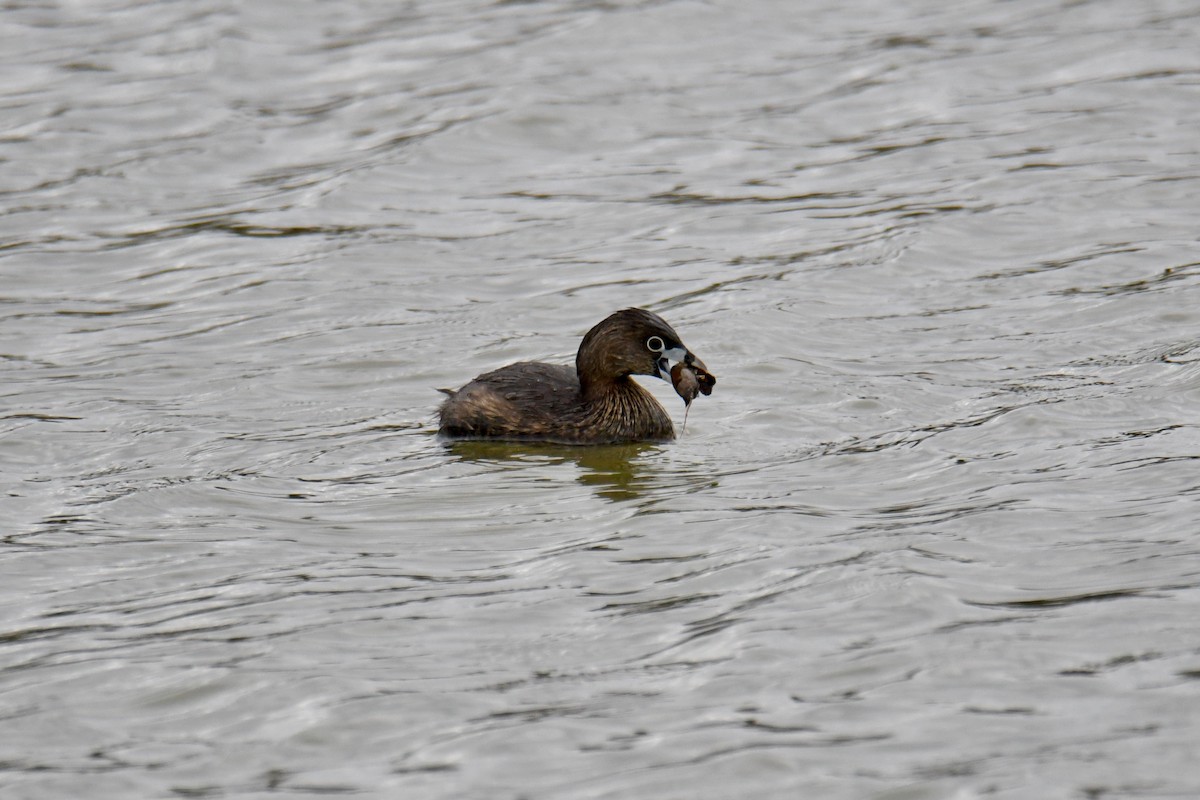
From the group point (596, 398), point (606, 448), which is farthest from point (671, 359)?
point (606, 448)

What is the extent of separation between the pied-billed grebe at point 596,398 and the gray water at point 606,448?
0.17 metres

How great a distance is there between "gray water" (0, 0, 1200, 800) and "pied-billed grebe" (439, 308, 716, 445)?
0.17 m

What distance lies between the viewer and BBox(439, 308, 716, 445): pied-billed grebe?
11.8m

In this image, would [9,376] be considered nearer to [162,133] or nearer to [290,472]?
[290,472]

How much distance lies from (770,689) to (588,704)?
2.47 feet

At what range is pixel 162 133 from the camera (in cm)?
2005

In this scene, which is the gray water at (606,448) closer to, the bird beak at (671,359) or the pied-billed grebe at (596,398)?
the pied-billed grebe at (596,398)

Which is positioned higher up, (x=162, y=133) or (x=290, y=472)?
(x=162, y=133)

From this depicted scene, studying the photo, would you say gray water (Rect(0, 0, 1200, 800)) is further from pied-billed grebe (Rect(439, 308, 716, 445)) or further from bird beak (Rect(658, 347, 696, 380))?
bird beak (Rect(658, 347, 696, 380))

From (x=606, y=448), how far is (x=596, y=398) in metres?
0.34

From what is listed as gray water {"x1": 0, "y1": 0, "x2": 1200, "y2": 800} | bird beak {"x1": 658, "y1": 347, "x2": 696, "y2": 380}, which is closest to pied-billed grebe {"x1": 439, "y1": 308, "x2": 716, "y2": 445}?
bird beak {"x1": 658, "y1": 347, "x2": 696, "y2": 380}

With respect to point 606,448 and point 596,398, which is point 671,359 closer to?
point 596,398

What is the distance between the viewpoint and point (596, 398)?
12.0 meters

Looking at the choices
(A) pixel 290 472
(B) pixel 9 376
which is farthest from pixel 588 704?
(B) pixel 9 376
